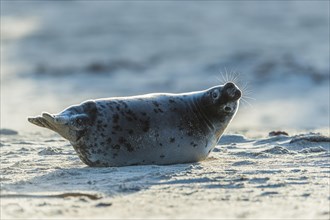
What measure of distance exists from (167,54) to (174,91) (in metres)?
6.79

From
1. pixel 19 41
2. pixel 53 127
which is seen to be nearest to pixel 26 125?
pixel 53 127

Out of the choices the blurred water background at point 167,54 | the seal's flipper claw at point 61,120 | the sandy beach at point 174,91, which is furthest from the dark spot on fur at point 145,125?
the blurred water background at point 167,54

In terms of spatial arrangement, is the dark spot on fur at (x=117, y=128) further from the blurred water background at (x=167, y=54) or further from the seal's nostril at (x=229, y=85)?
the blurred water background at (x=167, y=54)

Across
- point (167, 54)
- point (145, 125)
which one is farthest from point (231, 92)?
point (167, 54)

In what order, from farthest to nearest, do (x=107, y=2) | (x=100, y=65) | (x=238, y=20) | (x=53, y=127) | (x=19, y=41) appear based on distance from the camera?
1. (x=107, y=2)
2. (x=238, y=20)
3. (x=19, y=41)
4. (x=100, y=65)
5. (x=53, y=127)

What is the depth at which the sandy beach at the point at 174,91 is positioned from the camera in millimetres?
4547

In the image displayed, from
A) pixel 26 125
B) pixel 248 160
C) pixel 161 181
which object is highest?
pixel 26 125

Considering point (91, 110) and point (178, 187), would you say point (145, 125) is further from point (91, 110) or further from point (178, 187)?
point (178, 187)

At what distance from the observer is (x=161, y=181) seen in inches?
207

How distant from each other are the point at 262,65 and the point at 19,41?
32.9ft

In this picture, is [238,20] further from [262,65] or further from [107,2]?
[262,65]

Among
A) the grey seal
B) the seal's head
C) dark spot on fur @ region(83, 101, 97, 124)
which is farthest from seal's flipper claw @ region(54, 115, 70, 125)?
the seal's head

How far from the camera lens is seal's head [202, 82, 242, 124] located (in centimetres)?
648

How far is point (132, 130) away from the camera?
6.13m
